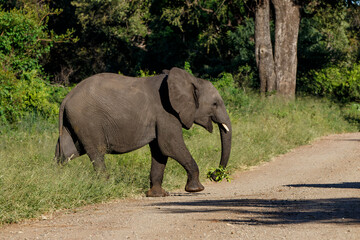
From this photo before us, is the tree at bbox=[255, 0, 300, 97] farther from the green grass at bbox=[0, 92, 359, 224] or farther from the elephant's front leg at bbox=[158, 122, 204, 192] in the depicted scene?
the elephant's front leg at bbox=[158, 122, 204, 192]

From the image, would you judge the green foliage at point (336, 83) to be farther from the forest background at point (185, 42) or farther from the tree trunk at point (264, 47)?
the tree trunk at point (264, 47)

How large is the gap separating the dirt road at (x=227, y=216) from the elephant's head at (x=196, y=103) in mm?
1189

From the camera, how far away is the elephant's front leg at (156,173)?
33.0ft

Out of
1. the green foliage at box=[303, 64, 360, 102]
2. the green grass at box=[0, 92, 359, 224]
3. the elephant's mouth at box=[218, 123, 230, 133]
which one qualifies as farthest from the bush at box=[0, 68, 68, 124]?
the green foliage at box=[303, 64, 360, 102]

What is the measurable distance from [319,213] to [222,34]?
24597 millimetres

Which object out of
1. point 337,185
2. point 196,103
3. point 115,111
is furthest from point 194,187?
point 337,185

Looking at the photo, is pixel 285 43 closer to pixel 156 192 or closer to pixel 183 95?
pixel 183 95

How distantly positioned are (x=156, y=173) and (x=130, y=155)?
7.61 feet

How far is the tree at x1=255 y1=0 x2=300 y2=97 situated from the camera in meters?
23.5

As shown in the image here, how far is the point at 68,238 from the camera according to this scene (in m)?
6.41

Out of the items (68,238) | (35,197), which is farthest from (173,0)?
(68,238)

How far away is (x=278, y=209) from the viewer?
7723 mm

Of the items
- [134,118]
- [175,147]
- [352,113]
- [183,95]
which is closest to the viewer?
[175,147]

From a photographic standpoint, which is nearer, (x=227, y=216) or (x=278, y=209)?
(x=227, y=216)
